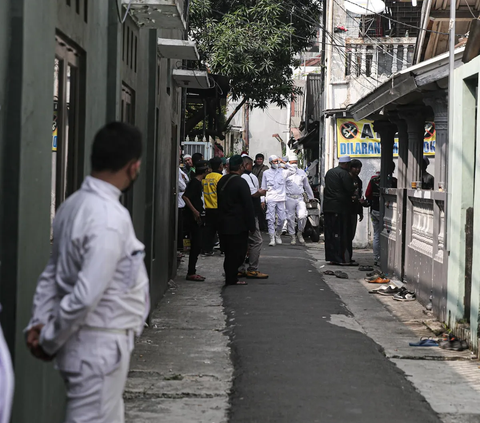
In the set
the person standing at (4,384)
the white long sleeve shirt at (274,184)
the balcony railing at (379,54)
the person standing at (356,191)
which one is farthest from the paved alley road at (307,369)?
the balcony railing at (379,54)

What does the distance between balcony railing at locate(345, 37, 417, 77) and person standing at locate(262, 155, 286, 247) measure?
14.5ft

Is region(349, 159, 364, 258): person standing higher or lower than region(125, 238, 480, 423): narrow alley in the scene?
higher

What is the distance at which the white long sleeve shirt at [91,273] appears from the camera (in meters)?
3.17

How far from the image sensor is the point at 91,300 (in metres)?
3.16

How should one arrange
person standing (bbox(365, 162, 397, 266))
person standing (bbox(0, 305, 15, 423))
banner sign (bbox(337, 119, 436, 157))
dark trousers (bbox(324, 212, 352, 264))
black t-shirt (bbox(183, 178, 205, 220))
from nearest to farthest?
person standing (bbox(0, 305, 15, 423)) < black t-shirt (bbox(183, 178, 205, 220)) < person standing (bbox(365, 162, 397, 266)) < dark trousers (bbox(324, 212, 352, 264)) < banner sign (bbox(337, 119, 436, 157))

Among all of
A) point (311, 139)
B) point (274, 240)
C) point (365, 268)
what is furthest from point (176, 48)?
point (311, 139)

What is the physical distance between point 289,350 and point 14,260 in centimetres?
418

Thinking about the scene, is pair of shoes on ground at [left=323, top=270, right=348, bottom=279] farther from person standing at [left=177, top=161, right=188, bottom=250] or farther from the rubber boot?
the rubber boot

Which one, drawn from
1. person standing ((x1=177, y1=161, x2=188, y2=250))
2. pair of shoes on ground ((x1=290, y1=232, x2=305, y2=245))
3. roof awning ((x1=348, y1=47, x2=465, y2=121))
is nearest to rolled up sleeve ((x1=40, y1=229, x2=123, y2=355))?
roof awning ((x1=348, y1=47, x2=465, y2=121))

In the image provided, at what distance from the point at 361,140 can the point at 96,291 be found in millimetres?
19229

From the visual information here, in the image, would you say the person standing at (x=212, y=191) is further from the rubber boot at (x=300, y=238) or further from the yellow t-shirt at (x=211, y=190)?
the rubber boot at (x=300, y=238)

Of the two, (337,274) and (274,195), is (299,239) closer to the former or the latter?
(274,195)

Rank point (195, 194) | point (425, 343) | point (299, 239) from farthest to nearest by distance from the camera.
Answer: point (299, 239)
point (195, 194)
point (425, 343)

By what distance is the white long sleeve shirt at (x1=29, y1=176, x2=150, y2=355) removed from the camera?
3.17 metres
